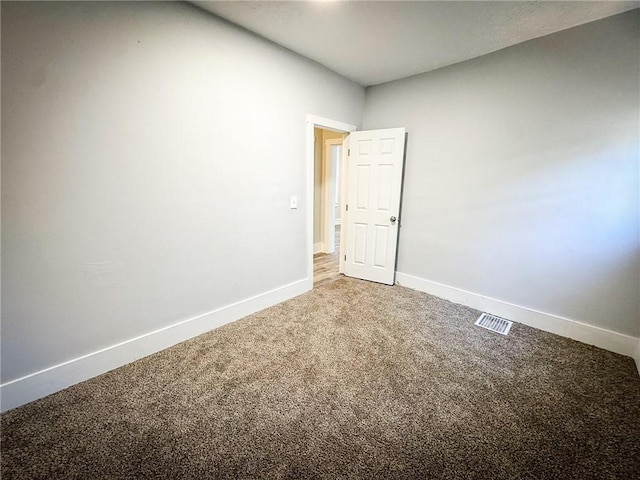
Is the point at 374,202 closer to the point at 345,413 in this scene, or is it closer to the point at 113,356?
the point at 345,413

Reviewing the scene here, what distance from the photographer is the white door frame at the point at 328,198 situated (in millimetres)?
4734

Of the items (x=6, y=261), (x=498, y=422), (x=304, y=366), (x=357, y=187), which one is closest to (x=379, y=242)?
(x=357, y=187)

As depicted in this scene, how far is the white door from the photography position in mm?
3254

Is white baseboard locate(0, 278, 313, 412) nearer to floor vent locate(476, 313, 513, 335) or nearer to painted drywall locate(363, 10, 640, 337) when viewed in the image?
floor vent locate(476, 313, 513, 335)

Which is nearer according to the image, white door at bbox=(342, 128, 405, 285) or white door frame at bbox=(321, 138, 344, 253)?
white door at bbox=(342, 128, 405, 285)

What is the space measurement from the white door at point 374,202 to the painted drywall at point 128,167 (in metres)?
1.18

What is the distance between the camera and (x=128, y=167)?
1798 millimetres

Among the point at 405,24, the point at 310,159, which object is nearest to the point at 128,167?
the point at 310,159

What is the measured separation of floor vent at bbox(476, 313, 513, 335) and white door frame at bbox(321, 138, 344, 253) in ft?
9.67

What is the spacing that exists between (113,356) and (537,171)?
3.88 metres

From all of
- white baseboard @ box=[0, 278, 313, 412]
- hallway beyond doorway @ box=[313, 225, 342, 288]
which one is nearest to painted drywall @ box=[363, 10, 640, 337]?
hallway beyond doorway @ box=[313, 225, 342, 288]

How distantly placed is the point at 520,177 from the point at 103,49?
11.4 ft

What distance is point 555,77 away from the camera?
223 cm

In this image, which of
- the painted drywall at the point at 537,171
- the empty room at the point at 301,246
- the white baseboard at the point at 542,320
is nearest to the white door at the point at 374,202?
the empty room at the point at 301,246
